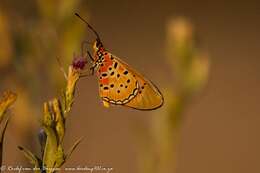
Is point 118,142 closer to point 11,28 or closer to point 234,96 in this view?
point 234,96

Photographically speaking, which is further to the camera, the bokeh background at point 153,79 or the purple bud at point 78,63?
the bokeh background at point 153,79

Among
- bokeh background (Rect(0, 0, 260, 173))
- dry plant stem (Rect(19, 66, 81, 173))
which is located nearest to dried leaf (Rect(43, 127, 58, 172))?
dry plant stem (Rect(19, 66, 81, 173))

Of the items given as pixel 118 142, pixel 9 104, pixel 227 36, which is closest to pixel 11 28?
pixel 9 104

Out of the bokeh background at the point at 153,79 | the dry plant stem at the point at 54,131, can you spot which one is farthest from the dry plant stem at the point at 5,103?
the bokeh background at the point at 153,79

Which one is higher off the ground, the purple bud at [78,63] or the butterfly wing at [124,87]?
the purple bud at [78,63]

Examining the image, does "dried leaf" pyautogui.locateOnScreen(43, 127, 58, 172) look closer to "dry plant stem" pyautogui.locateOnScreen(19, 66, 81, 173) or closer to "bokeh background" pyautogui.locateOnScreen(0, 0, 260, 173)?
"dry plant stem" pyautogui.locateOnScreen(19, 66, 81, 173)

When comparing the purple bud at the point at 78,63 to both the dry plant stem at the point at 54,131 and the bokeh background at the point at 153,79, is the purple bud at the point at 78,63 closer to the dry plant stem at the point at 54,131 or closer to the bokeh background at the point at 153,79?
the dry plant stem at the point at 54,131
